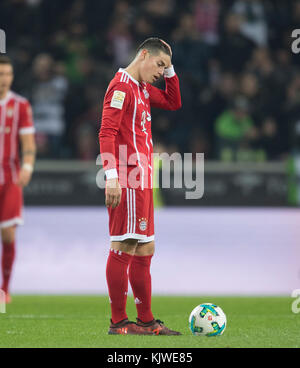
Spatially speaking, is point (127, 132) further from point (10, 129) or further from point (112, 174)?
point (10, 129)

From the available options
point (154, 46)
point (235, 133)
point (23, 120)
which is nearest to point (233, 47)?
point (235, 133)

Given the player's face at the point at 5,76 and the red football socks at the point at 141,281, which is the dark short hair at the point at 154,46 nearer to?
the red football socks at the point at 141,281

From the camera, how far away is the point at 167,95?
5.35 metres

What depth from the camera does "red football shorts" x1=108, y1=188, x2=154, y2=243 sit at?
4.81 meters

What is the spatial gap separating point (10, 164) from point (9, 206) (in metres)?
0.39

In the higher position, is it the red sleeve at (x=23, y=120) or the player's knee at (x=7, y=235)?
the red sleeve at (x=23, y=120)

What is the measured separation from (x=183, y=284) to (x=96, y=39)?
6915 millimetres

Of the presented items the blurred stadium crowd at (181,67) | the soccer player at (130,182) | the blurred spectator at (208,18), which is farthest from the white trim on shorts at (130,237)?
the blurred spectator at (208,18)

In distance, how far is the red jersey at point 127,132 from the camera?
188 inches

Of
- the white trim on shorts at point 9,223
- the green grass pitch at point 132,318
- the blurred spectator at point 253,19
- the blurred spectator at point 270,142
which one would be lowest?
the green grass pitch at point 132,318

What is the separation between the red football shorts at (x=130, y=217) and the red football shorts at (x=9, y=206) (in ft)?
9.43

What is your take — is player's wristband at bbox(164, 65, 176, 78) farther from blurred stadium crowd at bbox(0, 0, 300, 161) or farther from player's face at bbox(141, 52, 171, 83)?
blurred stadium crowd at bbox(0, 0, 300, 161)

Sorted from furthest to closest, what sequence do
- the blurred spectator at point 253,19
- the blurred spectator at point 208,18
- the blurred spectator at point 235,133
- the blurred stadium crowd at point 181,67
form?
the blurred spectator at point 253,19 < the blurred spectator at point 208,18 < the blurred stadium crowd at point 181,67 < the blurred spectator at point 235,133

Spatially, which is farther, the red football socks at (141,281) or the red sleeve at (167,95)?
the red sleeve at (167,95)
